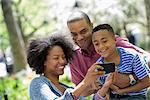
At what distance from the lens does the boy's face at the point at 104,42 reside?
356 cm

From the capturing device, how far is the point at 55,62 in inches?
138

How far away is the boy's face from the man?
1.09 feet

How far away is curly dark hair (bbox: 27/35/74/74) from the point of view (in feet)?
11.6

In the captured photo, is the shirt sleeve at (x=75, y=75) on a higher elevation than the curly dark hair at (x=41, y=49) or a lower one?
lower

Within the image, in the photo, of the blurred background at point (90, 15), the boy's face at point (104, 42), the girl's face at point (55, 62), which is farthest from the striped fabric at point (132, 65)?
the blurred background at point (90, 15)

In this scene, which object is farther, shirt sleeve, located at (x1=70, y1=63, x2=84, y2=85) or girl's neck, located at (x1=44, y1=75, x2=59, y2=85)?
shirt sleeve, located at (x1=70, y1=63, x2=84, y2=85)

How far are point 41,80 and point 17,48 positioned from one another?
10.4 metres

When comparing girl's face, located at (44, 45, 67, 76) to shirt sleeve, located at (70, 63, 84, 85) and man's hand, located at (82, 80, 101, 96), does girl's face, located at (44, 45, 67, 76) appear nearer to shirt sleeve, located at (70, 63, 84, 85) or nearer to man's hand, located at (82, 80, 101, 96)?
man's hand, located at (82, 80, 101, 96)

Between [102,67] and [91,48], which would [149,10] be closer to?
[91,48]

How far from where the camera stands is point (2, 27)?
30172mm

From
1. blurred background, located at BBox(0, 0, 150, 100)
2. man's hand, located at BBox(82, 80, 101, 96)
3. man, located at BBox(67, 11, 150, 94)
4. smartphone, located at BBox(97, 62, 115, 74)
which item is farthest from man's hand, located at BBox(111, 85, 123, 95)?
blurred background, located at BBox(0, 0, 150, 100)

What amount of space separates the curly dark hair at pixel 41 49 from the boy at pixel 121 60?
261 millimetres

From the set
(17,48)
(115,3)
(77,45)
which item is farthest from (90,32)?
(115,3)

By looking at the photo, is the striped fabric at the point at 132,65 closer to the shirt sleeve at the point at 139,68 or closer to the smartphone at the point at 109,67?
the shirt sleeve at the point at 139,68
